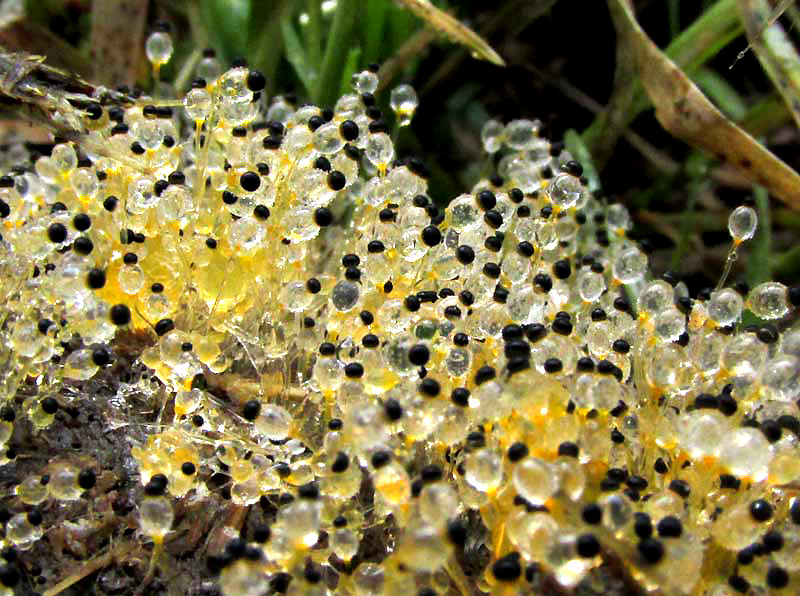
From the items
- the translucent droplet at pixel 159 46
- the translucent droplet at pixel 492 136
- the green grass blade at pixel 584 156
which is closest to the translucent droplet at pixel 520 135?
the translucent droplet at pixel 492 136

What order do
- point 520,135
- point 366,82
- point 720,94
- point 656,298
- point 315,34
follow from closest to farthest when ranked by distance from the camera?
1. point 656,298
2. point 366,82
3. point 520,135
4. point 315,34
5. point 720,94

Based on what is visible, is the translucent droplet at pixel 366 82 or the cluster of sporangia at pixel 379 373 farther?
the translucent droplet at pixel 366 82

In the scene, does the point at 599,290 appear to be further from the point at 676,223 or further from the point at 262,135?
the point at 676,223

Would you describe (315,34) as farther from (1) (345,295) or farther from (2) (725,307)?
(2) (725,307)

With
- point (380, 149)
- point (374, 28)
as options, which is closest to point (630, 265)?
point (380, 149)

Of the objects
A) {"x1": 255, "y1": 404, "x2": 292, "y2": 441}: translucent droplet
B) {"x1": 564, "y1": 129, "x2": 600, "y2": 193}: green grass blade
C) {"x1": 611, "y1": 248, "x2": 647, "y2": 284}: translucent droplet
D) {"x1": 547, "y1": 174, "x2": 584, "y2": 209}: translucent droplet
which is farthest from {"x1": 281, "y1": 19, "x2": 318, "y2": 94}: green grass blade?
{"x1": 255, "y1": 404, "x2": 292, "y2": 441}: translucent droplet

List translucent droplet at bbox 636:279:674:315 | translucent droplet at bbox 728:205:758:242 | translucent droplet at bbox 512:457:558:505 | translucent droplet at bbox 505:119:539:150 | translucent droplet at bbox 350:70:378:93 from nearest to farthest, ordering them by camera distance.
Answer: translucent droplet at bbox 512:457:558:505 < translucent droplet at bbox 636:279:674:315 < translucent droplet at bbox 728:205:758:242 < translucent droplet at bbox 350:70:378:93 < translucent droplet at bbox 505:119:539:150

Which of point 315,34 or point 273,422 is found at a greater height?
point 315,34

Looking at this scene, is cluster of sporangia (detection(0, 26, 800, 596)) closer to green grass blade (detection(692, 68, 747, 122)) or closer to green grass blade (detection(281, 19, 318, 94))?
green grass blade (detection(281, 19, 318, 94))

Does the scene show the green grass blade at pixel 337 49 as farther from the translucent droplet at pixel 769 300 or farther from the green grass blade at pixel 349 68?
the translucent droplet at pixel 769 300
